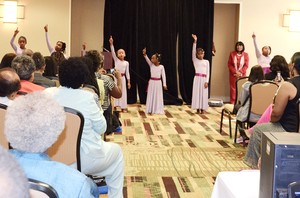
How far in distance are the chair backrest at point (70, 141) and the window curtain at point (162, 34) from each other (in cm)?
781

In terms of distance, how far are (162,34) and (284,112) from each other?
711cm

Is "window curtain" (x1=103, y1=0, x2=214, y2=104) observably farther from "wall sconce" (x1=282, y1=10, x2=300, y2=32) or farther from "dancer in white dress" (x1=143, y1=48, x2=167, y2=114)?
"wall sconce" (x1=282, y1=10, x2=300, y2=32)

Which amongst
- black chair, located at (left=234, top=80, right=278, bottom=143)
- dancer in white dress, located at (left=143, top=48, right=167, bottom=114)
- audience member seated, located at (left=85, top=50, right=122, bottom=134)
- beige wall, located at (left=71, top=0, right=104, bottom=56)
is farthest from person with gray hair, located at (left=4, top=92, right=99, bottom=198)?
beige wall, located at (left=71, top=0, right=104, bottom=56)

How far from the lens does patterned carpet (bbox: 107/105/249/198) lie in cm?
451

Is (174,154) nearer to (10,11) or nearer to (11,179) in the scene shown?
(11,179)

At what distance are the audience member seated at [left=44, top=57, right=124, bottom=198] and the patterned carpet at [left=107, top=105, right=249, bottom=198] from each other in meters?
0.80

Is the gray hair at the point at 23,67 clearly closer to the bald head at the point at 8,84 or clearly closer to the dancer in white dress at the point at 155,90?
the bald head at the point at 8,84

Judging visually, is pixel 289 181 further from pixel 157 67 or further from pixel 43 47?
pixel 43 47

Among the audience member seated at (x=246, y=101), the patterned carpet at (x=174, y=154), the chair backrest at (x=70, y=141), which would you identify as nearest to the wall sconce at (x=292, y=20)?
the patterned carpet at (x=174, y=154)

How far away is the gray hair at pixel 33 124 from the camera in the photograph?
193cm

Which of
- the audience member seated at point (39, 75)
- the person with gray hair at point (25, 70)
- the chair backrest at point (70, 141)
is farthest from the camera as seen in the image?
the audience member seated at point (39, 75)

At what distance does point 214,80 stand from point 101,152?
8742 mm

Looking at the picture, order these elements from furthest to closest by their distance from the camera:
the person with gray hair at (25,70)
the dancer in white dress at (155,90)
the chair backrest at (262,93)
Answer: the dancer in white dress at (155,90) < the chair backrest at (262,93) < the person with gray hair at (25,70)

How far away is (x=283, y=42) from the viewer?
441 inches
